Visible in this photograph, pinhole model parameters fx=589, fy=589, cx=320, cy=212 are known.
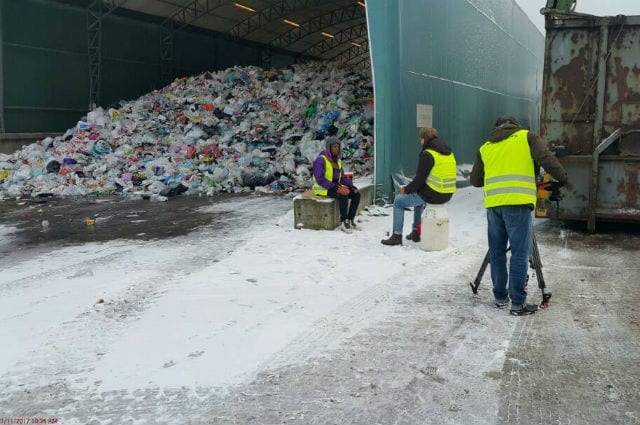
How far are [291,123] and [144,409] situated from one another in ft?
43.3

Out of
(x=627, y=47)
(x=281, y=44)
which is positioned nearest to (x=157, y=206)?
(x=627, y=47)

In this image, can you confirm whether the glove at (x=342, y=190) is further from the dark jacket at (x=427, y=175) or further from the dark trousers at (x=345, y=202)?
the dark jacket at (x=427, y=175)

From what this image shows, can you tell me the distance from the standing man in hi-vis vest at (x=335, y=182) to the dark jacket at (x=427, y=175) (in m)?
1.43

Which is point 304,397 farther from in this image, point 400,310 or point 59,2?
point 59,2

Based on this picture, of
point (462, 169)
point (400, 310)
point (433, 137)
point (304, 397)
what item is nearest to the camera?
point (304, 397)

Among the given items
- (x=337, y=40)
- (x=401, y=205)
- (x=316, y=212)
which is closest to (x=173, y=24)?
(x=337, y=40)

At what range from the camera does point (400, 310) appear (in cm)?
476

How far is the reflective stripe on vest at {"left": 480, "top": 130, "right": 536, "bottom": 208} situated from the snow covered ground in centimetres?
93

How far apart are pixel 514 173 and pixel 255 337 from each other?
2328 millimetres

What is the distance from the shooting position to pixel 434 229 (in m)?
6.78

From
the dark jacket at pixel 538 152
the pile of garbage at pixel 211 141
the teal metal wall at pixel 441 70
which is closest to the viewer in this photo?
the dark jacket at pixel 538 152

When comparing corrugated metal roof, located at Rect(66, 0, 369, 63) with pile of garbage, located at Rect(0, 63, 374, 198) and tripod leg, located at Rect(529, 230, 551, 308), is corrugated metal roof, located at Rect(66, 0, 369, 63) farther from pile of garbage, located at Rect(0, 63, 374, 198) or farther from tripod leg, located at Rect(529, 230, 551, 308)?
tripod leg, located at Rect(529, 230, 551, 308)

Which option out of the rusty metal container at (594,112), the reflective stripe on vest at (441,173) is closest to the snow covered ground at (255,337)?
the reflective stripe on vest at (441,173)

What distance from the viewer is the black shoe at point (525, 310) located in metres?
4.63
